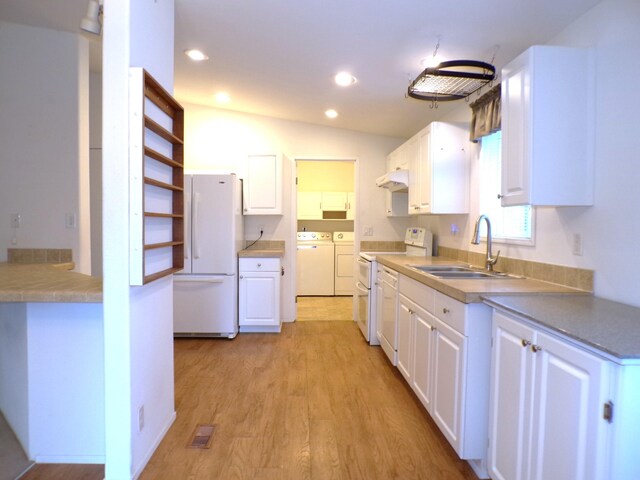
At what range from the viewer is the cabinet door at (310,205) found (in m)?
6.74

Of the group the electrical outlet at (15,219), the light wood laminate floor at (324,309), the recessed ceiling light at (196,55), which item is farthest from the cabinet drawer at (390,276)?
the electrical outlet at (15,219)

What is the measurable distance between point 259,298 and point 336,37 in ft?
8.81

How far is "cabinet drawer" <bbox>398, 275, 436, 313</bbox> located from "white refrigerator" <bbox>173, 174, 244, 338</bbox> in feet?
6.20

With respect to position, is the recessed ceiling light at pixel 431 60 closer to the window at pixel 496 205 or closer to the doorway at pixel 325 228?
the window at pixel 496 205

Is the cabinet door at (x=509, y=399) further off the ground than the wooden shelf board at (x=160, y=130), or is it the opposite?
the wooden shelf board at (x=160, y=130)

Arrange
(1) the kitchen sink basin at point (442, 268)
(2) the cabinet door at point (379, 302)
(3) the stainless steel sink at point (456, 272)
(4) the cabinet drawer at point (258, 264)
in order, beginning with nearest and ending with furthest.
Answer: (3) the stainless steel sink at point (456, 272) → (1) the kitchen sink basin at point (442, 268) → (2) the cabinet door at point (379, 302) → (4) the cabinet drawer at point (258, 264)

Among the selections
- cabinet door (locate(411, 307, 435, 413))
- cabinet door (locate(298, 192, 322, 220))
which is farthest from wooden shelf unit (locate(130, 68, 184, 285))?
cabinet door (locate(298, 192, 322, 220))

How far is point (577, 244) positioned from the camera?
192cm

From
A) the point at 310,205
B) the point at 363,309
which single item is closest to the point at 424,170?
the point at 363,309

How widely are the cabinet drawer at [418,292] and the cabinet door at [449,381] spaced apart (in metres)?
0.15

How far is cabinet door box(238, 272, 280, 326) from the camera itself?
4.06m

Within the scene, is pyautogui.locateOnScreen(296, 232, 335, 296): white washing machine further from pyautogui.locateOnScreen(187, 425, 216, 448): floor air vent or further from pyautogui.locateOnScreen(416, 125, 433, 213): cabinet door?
pyautogui.locateOnScreen(187, 425, 216, 448): floor air vent

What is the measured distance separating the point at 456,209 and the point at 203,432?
96.7 inches

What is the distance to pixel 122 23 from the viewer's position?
162 centimetres
